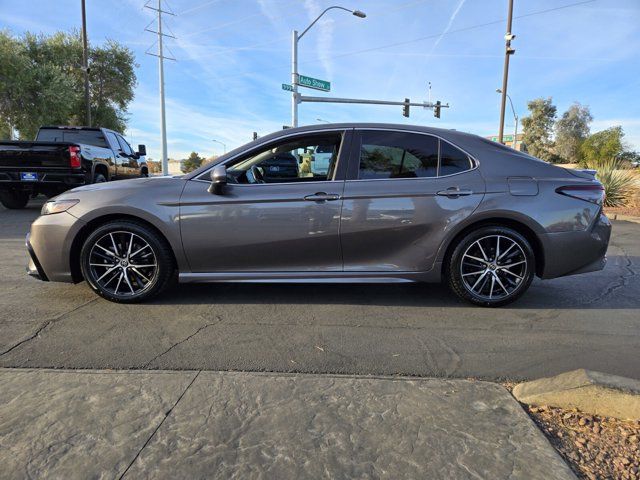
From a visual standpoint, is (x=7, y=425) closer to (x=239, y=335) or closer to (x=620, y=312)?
(x=239, y=335)

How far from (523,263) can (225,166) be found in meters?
2.83

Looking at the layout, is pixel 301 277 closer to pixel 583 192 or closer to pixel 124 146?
pixel 583 192

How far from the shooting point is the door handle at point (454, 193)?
13.0 feet

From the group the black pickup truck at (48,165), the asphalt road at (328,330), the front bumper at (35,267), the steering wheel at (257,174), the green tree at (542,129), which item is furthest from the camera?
the green tree at (542,129)

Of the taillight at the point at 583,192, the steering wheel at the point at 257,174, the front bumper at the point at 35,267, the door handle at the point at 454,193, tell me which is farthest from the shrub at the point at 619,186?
the front bumper at the point at 35,267

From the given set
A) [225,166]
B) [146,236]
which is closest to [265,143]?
[225,166]

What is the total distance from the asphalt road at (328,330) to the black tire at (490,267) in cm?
Answer: 16

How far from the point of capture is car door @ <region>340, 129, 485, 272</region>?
394 centimetres

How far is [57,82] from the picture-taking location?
22375 millimetres

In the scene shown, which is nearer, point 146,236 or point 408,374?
point 408,374

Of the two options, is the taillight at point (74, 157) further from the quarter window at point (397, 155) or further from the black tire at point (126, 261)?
the quarter window at point (397, 155)

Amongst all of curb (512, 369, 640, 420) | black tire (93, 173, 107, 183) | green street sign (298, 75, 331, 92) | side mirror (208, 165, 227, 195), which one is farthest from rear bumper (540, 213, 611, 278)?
green street sign (298, 75, 331, 92)

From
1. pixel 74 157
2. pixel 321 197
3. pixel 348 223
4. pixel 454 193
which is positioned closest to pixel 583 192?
pixel 454 193

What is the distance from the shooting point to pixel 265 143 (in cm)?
411
